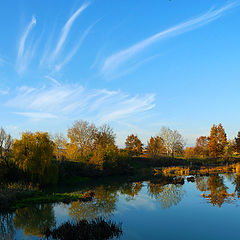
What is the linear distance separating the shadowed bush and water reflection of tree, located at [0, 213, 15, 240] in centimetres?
221

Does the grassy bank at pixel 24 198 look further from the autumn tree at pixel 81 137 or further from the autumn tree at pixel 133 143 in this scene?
the autumn tree at pixel 133 143

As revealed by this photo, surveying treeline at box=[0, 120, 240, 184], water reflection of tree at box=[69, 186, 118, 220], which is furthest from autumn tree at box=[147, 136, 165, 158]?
water reflection of tree at box=[69, 186, 118, 220]

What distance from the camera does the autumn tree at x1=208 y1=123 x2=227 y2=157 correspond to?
248 feet

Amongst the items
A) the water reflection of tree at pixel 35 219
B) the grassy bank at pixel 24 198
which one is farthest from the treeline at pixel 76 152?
the water reflection of tree at pixel 35 219

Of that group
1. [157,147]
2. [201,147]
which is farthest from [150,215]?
[201,147]

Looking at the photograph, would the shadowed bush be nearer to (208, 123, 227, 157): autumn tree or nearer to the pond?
the pond

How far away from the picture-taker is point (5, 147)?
1278 inches

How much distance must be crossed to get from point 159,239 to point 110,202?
1003 cm

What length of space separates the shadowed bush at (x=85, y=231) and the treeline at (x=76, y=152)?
17750 mm

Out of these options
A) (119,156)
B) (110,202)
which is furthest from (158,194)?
(119,156)

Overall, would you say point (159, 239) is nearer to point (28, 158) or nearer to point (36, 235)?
point (36, 235)

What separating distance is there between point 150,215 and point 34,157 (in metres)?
18.8

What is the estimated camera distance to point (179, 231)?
1338 centimetres

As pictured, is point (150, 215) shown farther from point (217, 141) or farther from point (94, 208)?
point (217, 141)
